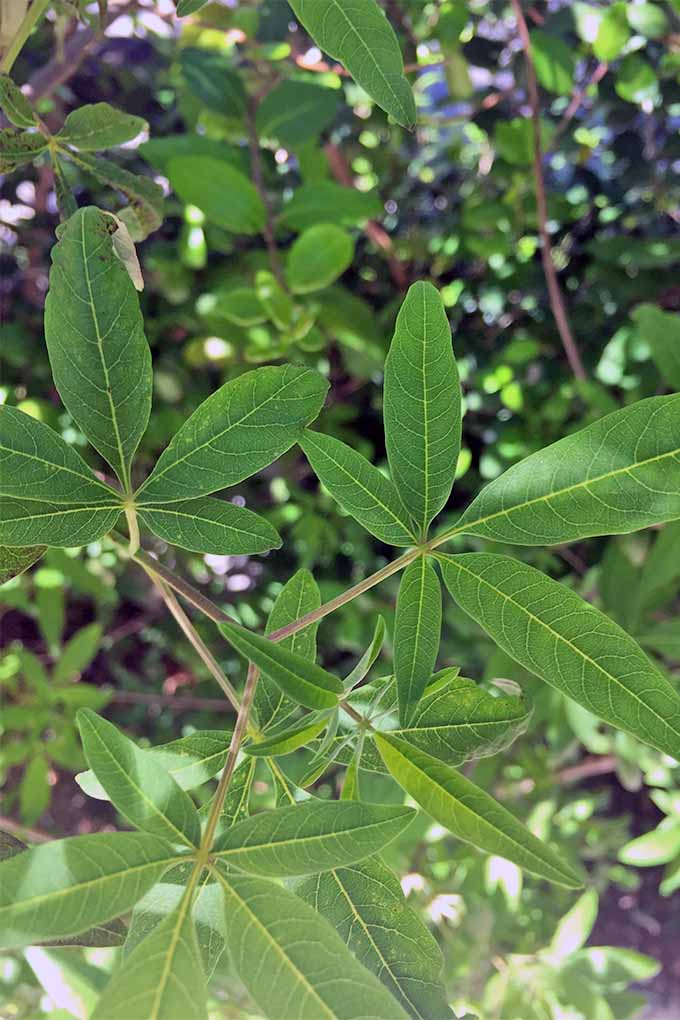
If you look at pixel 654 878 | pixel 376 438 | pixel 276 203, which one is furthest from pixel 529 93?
pixel 654 878

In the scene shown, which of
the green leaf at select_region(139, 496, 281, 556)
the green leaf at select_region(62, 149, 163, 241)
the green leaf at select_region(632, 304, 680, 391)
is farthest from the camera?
the green leaf at select_region(632, 304, 680, 391)

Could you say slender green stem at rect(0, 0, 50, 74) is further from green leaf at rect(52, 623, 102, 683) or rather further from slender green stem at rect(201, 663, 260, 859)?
green leaf at rect(52, 623, 102, 683)

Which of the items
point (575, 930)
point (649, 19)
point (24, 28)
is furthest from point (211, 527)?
point (575, 930)

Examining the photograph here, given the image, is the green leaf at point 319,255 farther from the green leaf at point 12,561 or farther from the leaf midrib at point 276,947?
the leaf midrib at point 276,947

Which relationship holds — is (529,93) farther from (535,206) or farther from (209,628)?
(209,628)

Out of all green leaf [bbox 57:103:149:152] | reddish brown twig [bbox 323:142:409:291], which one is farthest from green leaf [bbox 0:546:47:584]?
reddish brown twig [bbox 323:142:409:291]

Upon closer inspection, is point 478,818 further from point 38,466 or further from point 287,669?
point 38,466

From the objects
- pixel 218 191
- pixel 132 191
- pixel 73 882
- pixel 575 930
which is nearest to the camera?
pixel 73 882
